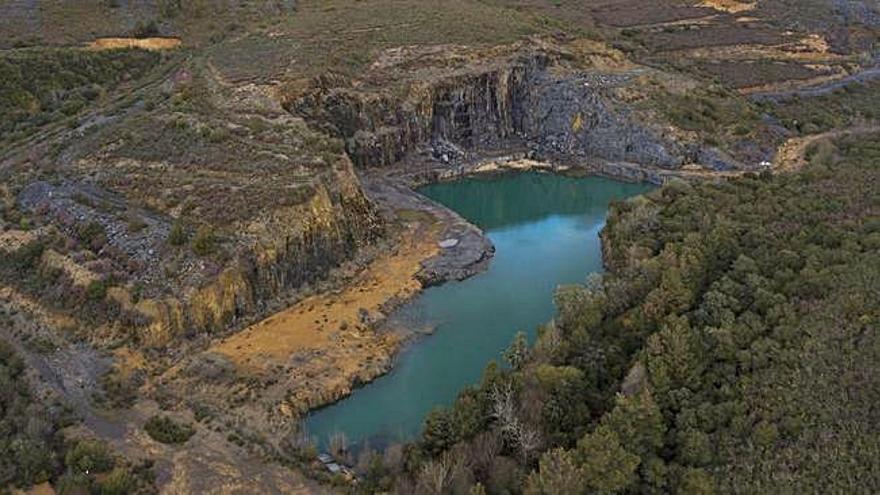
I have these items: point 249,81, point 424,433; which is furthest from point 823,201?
point 249,81

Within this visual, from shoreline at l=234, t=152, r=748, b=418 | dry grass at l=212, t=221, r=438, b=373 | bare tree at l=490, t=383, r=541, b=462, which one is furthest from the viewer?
dry grass at l=212, t=221, r=438, b=373

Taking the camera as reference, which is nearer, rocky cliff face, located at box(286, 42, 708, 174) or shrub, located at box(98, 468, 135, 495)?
shrub, located at box(98, 468, 135, 495)

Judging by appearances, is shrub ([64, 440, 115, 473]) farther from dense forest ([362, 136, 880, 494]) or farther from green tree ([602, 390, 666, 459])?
green tree ([602, 390, 666, 459])

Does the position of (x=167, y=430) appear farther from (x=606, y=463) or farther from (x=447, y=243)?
(x=447, y=243)

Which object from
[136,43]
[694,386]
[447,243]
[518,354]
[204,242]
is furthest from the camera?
[136,43]

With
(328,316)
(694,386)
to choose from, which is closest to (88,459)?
(328,316)

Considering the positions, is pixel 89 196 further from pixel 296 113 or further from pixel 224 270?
pixel 296 113

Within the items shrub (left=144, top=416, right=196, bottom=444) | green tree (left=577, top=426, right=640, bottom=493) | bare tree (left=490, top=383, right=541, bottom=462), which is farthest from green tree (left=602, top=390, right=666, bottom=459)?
shrub (left=144, top=416, right=196, bottom=444)
